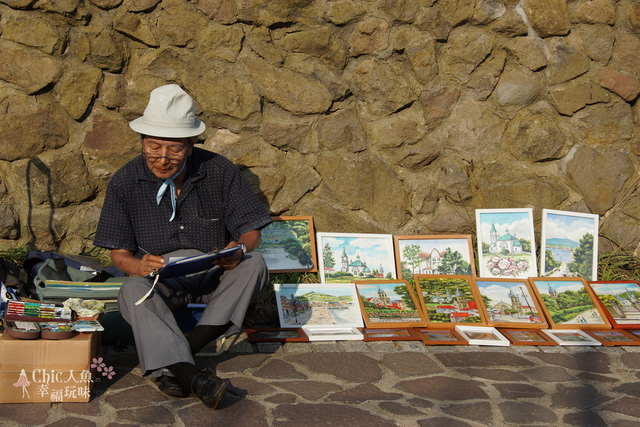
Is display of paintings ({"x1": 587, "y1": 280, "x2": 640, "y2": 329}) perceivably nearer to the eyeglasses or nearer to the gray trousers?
the gray trousers

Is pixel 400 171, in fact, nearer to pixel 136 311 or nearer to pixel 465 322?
pixel 465 322

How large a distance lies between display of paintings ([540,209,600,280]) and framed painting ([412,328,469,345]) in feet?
3.35

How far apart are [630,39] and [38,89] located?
3896 millimetres

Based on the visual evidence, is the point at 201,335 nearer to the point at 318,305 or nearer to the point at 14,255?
the point at 318,305

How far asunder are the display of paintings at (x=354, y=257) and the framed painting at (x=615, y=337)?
1.27 meters

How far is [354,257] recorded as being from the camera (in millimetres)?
4031

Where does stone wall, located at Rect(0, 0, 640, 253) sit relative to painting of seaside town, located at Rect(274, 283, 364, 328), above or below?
above

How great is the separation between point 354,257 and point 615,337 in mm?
1629

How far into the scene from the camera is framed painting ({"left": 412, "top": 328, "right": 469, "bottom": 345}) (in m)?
3.33

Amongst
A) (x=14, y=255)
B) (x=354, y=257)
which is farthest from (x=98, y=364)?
(x=354, y=257)

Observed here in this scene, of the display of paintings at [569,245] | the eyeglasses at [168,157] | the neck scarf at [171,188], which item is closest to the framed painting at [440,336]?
the display of paintings at [569,245]

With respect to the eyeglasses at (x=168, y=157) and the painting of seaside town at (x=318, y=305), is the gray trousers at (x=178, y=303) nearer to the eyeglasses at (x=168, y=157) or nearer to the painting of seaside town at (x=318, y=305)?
the eyeglasses at (x=168, y=157)

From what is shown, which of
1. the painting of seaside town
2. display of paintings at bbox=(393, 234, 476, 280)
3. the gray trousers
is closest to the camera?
the gray trousers

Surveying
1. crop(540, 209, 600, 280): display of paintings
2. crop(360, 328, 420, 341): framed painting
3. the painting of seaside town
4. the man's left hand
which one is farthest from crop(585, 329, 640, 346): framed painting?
the man's left hand
